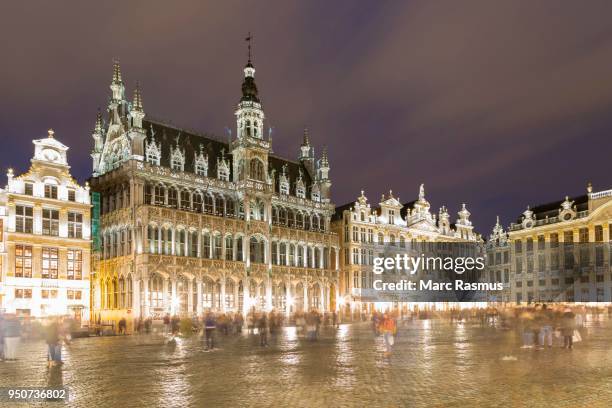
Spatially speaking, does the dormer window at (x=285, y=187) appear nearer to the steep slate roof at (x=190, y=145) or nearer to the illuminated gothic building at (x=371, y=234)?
the steep slate roof at (x=190, y=145)

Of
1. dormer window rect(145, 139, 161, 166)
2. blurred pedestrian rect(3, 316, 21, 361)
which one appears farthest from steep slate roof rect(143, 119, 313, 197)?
blurred pedestrian rect(3, 316, 21, 361)

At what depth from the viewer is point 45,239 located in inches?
2419

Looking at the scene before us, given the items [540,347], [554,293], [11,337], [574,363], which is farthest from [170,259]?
[554,293]

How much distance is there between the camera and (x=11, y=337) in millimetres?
45094

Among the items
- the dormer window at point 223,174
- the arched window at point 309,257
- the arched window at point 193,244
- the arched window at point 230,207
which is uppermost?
the dormer window at point 223,174

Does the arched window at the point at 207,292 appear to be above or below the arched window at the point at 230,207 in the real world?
below

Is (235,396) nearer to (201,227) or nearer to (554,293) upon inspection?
(201,227)

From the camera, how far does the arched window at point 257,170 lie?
81.1 m

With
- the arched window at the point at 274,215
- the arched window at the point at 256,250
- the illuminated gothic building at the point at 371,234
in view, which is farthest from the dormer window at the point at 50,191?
the illuminated gothic building at the point at 371,234

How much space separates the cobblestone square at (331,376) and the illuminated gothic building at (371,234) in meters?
59.4

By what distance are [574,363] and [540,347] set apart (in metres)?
6.81

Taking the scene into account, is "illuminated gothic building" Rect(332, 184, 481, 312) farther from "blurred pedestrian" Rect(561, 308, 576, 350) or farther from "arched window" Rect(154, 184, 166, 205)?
"blurred pedestrian" Rect(561, 308, 576, 350)

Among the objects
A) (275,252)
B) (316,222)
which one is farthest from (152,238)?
(316,222)

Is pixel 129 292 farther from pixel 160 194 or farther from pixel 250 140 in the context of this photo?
pixel 250 140
